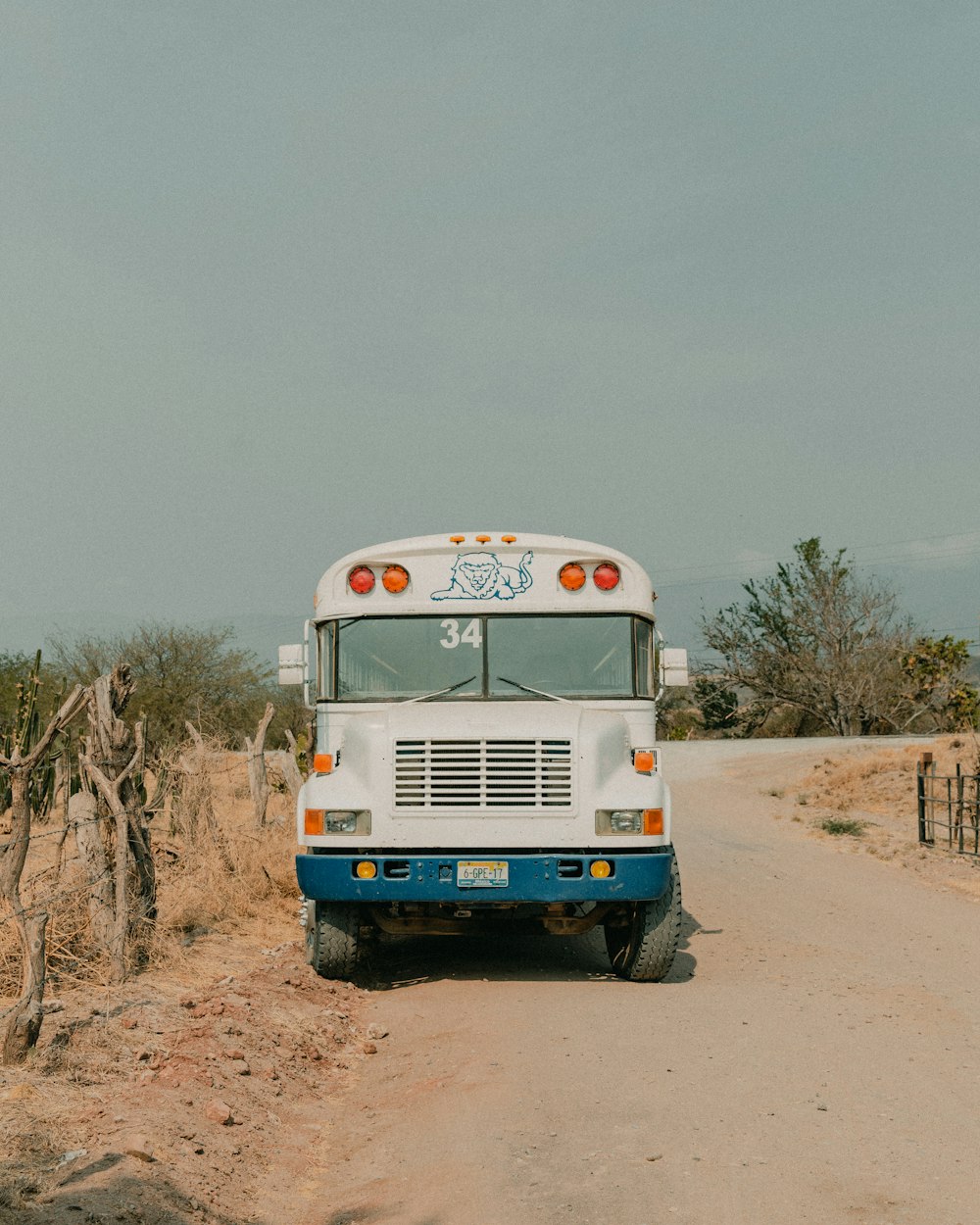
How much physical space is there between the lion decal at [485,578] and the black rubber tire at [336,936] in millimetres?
2340

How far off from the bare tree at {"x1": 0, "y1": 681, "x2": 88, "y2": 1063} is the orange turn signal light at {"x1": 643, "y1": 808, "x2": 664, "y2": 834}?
3799mm

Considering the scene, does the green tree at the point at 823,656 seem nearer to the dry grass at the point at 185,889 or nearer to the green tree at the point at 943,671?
the green tree at the point at 943,671

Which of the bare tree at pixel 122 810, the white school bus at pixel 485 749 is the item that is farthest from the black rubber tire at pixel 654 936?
the bare tree at pixel 122 810

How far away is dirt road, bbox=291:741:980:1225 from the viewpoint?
484 centimetres

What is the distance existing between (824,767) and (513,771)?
27.1 meters

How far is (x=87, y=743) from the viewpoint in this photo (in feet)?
30.3

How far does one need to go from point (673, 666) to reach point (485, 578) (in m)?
1.58

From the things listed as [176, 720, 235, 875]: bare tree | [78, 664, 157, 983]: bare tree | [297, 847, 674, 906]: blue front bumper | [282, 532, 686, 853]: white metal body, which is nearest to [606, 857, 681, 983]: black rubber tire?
[297, 847, 674, 906]: blue front bumper

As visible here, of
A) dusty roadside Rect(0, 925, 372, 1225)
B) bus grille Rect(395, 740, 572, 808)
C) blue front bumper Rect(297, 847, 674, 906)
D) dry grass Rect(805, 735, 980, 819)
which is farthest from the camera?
dry grass Rect(805, 735, 980, 819)

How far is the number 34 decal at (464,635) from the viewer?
9.40 metres

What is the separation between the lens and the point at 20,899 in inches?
323

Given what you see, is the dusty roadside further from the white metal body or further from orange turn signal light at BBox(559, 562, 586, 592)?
orange turn signal light at BBox(559, 562, 586, 592)

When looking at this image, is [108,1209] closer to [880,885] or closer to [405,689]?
[405,689]

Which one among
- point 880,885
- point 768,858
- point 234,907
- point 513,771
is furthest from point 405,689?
point 768,858
